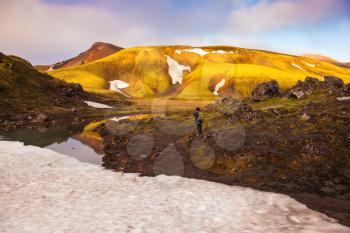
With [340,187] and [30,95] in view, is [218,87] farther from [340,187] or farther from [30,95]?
[340,187]

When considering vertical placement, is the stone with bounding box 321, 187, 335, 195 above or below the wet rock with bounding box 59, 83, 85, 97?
below

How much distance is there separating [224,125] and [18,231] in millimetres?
31774

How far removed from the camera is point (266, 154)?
2970 cm

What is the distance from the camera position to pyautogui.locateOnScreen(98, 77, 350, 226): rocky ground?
2328 centimetres

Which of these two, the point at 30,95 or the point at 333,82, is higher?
the point at 333,82

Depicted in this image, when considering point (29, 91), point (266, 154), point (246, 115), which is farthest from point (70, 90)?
point (266, 154)

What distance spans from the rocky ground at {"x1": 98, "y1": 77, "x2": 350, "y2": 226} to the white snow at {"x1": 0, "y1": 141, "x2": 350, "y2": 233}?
2.14m

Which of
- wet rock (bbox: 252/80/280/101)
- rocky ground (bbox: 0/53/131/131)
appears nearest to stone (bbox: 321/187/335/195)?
wet rock (bbox: 252/80/280/101)

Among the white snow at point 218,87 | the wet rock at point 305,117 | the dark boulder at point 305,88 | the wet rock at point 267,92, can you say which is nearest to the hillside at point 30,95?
the wet rock at point 267,92

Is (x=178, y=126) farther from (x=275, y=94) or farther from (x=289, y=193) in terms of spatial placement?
(x=289, y=193)

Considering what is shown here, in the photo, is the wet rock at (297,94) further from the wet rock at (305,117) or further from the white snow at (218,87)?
the white snow at (218,87)

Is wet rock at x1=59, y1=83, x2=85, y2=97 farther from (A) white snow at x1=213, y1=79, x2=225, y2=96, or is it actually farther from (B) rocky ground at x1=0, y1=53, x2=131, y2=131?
(A) white snow at x1=213, y1=79, x2=225, y2=96

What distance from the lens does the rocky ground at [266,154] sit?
23.3 m

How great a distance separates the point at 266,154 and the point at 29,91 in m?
97.6
